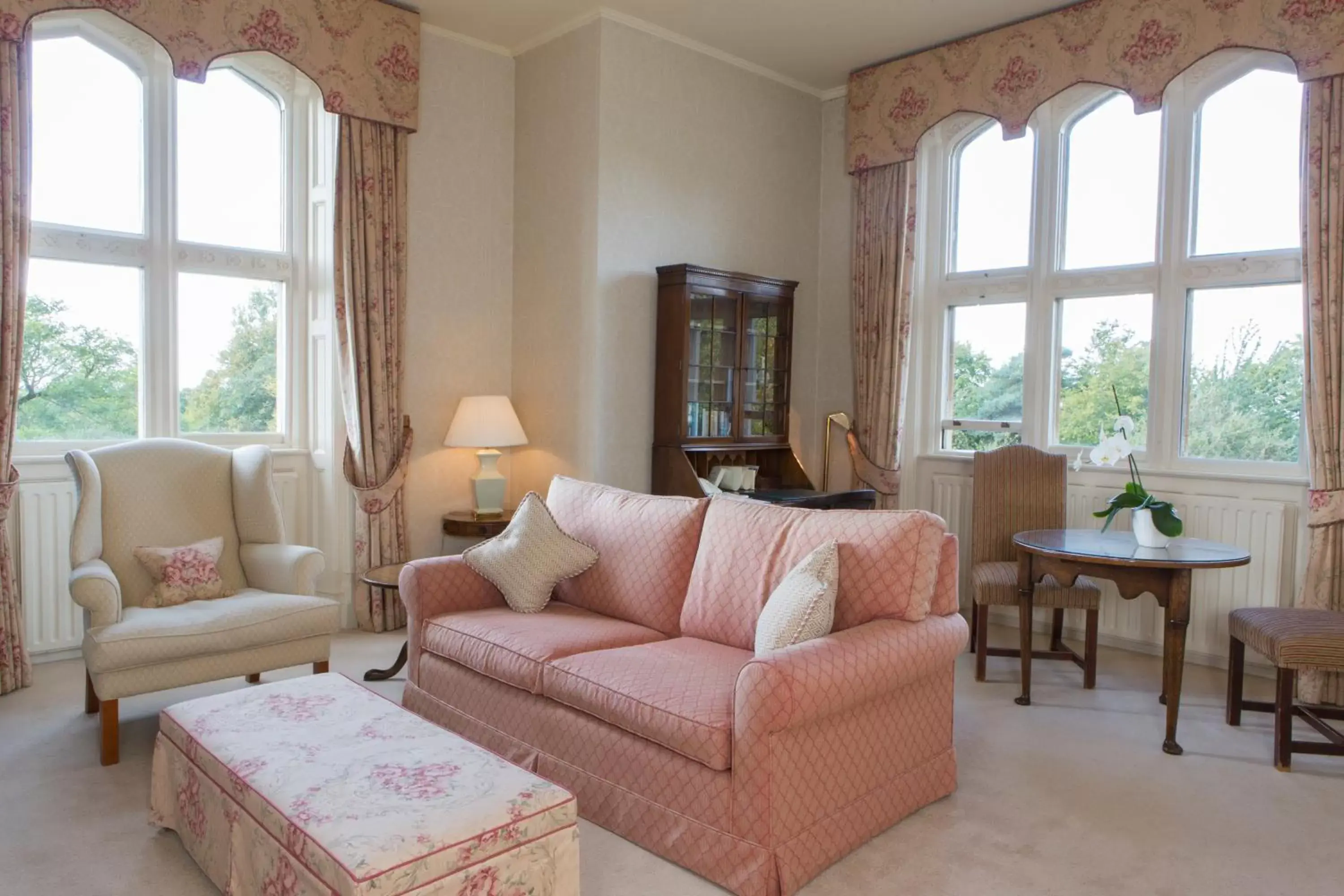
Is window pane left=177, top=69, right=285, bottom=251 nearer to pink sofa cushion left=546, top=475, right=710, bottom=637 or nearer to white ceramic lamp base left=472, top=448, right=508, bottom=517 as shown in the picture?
white ceramic lamp base left=472, top=448, right=508, bottom=517

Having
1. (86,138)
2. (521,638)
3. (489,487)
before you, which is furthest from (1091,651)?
(86,138)

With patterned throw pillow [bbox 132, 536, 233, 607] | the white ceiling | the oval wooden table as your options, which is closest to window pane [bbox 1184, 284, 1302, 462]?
the oval wooden table

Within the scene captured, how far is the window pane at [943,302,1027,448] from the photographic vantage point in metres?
5.34

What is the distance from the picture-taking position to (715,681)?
266 centimetres

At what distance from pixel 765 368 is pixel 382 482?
231 centimetres

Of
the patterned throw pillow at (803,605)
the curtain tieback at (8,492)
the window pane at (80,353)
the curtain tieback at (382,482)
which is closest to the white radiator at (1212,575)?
the patterned throw pillow at (803,605)

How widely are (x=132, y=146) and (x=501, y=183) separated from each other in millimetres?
1899

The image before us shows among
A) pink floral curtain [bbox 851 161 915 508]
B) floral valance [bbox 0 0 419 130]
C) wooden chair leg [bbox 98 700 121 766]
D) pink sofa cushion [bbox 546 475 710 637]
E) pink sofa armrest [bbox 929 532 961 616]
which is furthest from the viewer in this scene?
pink floral curtain [bbox 851 161 915 508]

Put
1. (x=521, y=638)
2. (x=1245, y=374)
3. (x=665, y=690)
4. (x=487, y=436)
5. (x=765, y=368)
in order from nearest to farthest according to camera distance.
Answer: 1. (x=665, y=690)
2. (x=521, y=638)
3. (x=1245, y=374)
4. (x=487, y=436)
5. (x=765, y=368)

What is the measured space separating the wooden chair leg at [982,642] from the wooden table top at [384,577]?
2.64 metres

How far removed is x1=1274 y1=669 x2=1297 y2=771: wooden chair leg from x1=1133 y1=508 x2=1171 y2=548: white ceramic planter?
64cm

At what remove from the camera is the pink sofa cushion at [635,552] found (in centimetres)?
335

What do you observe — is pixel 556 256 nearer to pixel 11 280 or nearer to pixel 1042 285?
pixel 11 280

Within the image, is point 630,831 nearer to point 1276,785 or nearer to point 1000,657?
point 1276,785
